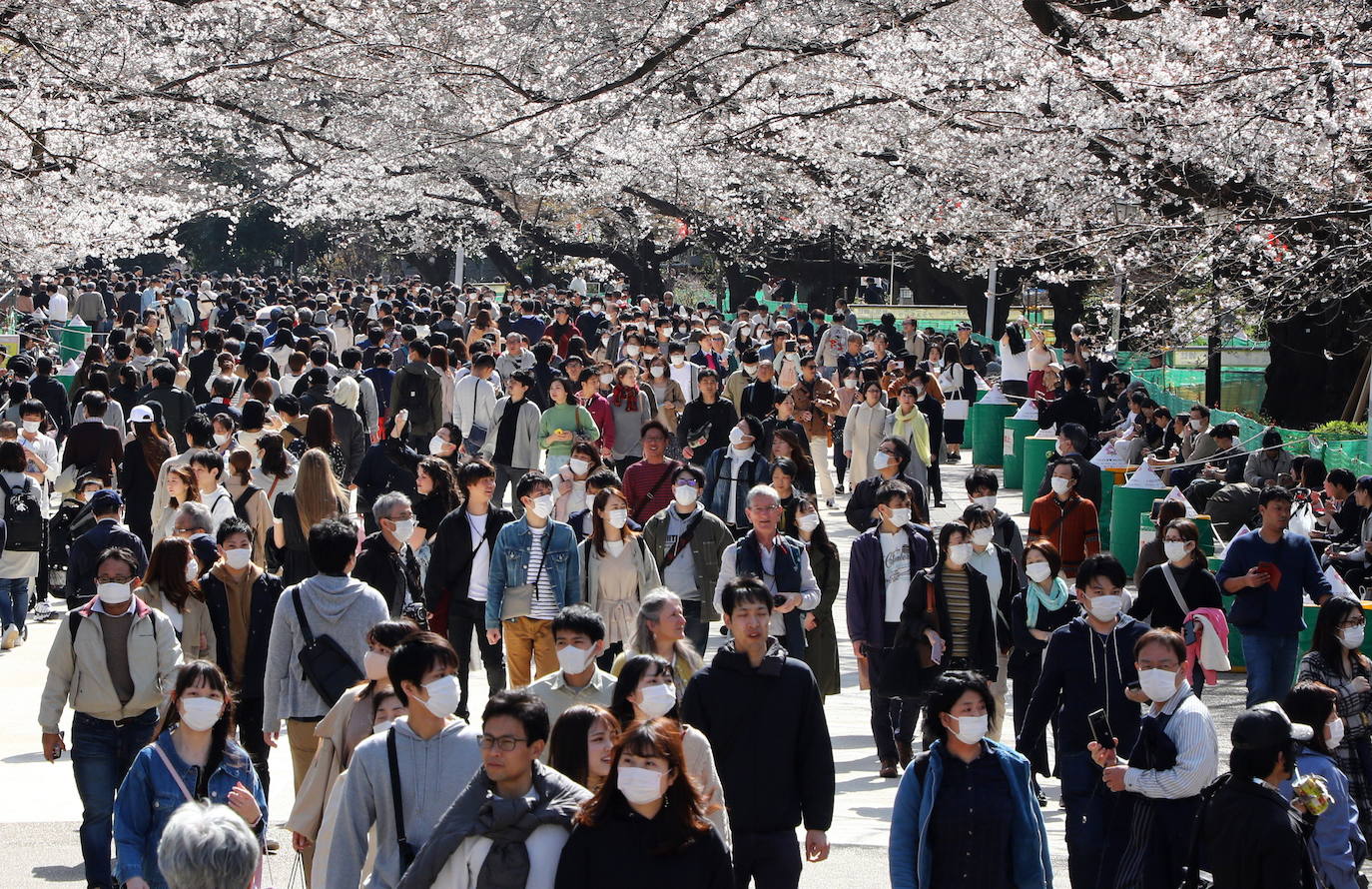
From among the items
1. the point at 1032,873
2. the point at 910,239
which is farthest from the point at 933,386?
the point at 910,239

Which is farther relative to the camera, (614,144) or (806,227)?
(806,227)

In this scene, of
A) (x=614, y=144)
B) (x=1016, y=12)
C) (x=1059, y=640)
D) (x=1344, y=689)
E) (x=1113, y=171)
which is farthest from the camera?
(x=614, y=144)

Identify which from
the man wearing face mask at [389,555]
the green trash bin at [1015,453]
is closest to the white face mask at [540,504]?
the man wearing face mask at [389,555]

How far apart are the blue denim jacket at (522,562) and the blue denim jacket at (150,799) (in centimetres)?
352

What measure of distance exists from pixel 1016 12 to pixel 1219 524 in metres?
9.49

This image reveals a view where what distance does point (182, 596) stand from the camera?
27.0 feet

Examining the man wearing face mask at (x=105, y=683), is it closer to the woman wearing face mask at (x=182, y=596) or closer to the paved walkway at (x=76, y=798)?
the paved walkway at (x=76, y=798)

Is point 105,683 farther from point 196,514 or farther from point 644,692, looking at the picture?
point 644,692

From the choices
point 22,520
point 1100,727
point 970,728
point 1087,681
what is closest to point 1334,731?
point 1100,727

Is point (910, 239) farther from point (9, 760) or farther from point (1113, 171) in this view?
point (9, 760)

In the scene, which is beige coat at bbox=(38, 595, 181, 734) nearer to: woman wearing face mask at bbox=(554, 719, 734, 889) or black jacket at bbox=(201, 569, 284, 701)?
black jacket at bbox=(201, 569, 284, 701)

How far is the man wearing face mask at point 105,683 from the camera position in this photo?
7.30 metres

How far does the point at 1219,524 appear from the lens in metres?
14.9

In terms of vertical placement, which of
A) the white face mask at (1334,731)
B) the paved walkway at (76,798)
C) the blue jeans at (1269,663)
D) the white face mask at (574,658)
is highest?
the white face mask at (574,658)
